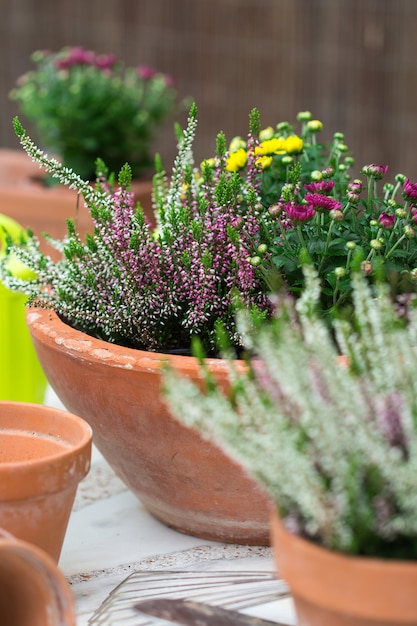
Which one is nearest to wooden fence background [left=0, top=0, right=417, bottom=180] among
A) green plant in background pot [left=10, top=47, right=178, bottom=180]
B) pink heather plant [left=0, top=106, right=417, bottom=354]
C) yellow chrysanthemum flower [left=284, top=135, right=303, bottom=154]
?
green plant in background pot [left=10, top=47, right=178, bottom=180]

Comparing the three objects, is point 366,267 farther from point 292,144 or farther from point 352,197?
point 292,144

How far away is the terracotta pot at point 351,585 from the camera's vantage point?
31.3 inches

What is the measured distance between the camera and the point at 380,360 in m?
0.89

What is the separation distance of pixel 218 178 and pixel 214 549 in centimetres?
52

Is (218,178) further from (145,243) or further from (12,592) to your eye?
(12,592)

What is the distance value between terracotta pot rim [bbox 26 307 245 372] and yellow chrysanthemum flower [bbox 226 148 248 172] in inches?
12.6

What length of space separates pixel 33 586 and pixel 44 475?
163 mm

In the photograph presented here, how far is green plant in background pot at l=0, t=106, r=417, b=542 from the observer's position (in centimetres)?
123

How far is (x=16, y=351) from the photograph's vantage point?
1630mm

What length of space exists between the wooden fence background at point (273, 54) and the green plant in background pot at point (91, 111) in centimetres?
67

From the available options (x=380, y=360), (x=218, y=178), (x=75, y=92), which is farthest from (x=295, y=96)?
(x=380, y=360)

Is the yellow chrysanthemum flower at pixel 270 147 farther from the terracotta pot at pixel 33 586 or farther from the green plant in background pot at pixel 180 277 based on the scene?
the terracotta pot at pixel 33 586

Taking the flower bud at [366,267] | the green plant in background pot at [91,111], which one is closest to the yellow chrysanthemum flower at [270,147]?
→ the flower bud at [366,267]

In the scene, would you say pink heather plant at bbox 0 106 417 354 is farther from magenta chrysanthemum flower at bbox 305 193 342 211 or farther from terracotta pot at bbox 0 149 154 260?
terracotta pot at bbox 0 149 154 260
